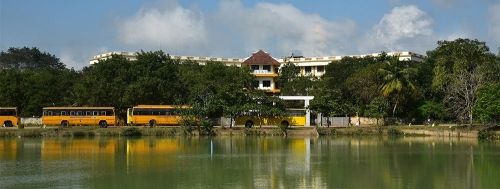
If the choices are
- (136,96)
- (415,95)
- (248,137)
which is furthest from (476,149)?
(136,96)

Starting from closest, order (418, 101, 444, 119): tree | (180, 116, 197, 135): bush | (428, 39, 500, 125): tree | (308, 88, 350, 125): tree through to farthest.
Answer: (428, 39, 500, 125): tree < (180, 116, 197, 135): bush < (418, 101, 444, 119): tree < (308, 88, 350, 125): tree

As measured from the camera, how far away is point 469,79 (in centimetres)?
4772

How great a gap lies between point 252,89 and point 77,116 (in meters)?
15.4

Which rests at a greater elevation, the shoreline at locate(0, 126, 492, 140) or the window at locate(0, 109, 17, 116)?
the window at locate(0, 109, 17, 116)

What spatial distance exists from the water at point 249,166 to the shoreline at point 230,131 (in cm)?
1026

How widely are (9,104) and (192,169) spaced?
3889 cm

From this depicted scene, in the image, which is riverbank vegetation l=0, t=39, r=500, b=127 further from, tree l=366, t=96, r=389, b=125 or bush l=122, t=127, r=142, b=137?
bush l=122, t=127, r=142, b=137

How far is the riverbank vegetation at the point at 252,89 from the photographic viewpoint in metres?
50.8

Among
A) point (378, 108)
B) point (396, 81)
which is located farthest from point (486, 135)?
point (396, 81)

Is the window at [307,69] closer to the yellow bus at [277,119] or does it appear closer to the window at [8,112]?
the yellow bus at [277,119]

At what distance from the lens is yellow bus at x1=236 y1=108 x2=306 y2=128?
52750 millimetres

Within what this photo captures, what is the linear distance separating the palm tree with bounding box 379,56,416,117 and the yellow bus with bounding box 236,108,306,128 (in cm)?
793

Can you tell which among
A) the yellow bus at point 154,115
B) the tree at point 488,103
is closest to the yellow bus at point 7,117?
the yellow bus at point 154,115

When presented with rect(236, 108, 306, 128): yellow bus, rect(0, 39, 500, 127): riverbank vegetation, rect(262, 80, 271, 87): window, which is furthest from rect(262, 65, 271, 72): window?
rect(236, 108, 306, 128): yellow bus
